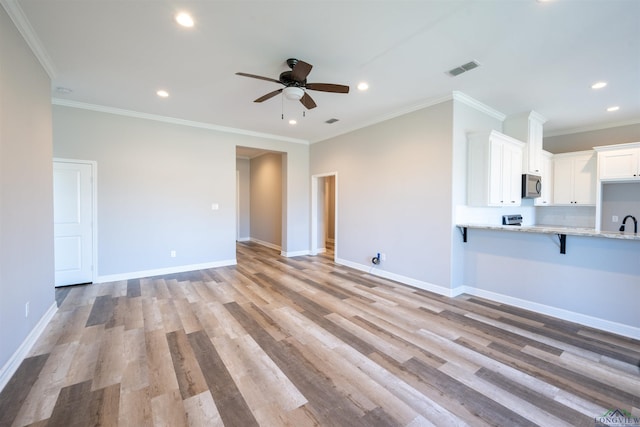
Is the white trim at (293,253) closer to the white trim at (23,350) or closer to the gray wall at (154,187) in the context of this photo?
the gray wall at (154,187)

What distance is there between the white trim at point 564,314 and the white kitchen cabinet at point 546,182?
279 cm

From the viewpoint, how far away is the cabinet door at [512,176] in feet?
13.8

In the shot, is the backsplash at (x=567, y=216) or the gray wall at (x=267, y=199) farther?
the gray wall at (x=267, y=199)

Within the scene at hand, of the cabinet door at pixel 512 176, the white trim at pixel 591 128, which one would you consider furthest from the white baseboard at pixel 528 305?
the white trim at pixel 591 128

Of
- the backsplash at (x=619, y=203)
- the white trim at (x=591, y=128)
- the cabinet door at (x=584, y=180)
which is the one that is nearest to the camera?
the backsplash at (x=619, y=203)

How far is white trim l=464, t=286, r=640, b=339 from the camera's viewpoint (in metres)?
2.83

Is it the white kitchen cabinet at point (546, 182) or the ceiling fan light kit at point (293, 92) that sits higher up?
the ceiling fan light kit at point (293, 92)

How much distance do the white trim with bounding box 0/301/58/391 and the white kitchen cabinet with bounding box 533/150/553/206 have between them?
299 inches

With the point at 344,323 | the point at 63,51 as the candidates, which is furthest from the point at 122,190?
the point at 344,323

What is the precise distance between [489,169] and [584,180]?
3.01m

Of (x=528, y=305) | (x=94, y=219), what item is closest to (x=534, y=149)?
(x=528, y=305)

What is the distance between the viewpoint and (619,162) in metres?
4.65

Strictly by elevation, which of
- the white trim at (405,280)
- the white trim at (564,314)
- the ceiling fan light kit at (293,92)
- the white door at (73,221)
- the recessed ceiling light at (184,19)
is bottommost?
the white trim at (564,314)

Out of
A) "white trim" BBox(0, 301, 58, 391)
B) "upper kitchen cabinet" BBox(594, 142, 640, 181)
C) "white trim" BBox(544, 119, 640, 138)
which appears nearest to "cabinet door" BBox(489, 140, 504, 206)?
"upper kitchen cabinet" BBox(594, 142, 640, 181)
